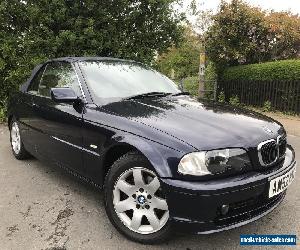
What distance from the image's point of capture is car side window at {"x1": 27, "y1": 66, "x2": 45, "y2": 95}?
16.2 feet

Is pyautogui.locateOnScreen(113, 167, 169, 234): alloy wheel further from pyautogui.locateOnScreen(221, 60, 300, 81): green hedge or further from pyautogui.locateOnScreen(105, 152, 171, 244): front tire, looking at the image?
pyautogui.locateOnScreen(221, 60, 300, 81): green hedge

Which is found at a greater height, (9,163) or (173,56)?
(173,56)

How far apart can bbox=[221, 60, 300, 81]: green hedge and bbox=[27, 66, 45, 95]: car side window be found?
7721 mm

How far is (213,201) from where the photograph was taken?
2.72m

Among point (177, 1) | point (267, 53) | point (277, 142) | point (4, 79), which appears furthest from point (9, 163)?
point (267, 53)

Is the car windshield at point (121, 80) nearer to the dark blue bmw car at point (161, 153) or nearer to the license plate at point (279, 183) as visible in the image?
the dark blue bmw car at point (161, 153)

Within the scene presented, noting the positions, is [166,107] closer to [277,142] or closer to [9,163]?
[277,142]

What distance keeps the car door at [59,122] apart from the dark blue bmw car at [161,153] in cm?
1

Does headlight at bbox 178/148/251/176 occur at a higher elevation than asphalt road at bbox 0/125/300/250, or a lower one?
higher

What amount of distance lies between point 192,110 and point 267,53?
38.6 feet

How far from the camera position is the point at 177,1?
35.8ft

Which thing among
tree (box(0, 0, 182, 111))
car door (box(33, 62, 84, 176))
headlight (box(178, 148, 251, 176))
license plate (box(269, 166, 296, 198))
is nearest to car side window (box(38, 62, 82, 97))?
car door (box(33, 62, 84, 176))

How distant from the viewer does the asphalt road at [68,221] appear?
315cm

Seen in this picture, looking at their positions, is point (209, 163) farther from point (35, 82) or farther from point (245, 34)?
point (245, 34)
